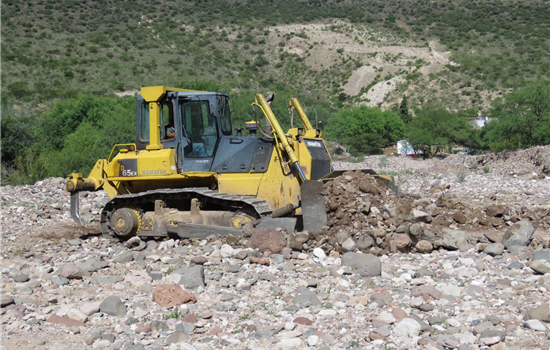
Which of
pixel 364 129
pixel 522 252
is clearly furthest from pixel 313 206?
pixel 364 129

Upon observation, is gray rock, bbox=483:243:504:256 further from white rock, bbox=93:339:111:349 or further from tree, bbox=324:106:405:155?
tree, bbox=324:106:405:155

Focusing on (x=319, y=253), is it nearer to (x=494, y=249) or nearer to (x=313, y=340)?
(x=494, y=249)

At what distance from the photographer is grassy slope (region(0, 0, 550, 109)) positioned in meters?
53.4

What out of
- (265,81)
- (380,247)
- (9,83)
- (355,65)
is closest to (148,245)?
(380,247)

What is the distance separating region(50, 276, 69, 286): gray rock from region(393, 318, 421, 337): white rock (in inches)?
165

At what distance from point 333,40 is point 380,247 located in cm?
7140

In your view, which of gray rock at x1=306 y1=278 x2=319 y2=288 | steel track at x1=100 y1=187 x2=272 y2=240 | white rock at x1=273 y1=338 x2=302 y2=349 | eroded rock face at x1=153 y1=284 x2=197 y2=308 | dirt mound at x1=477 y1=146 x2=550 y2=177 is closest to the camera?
white rock at x1=273 y1=338 x2=302 y2=349

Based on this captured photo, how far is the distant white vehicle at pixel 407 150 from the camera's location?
4491 cm

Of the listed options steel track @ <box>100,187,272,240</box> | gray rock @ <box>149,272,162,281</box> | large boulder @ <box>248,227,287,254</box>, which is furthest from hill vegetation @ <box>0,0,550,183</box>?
gray rock @ <box>149,272,162,281</box>

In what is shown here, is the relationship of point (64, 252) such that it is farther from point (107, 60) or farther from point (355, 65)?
point (355, 65)

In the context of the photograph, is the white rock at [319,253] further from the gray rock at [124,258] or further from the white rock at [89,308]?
the white rock at [89,308]

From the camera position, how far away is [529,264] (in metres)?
6.99

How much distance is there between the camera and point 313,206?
8.82m

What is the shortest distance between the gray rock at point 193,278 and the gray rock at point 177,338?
4.75 feet
